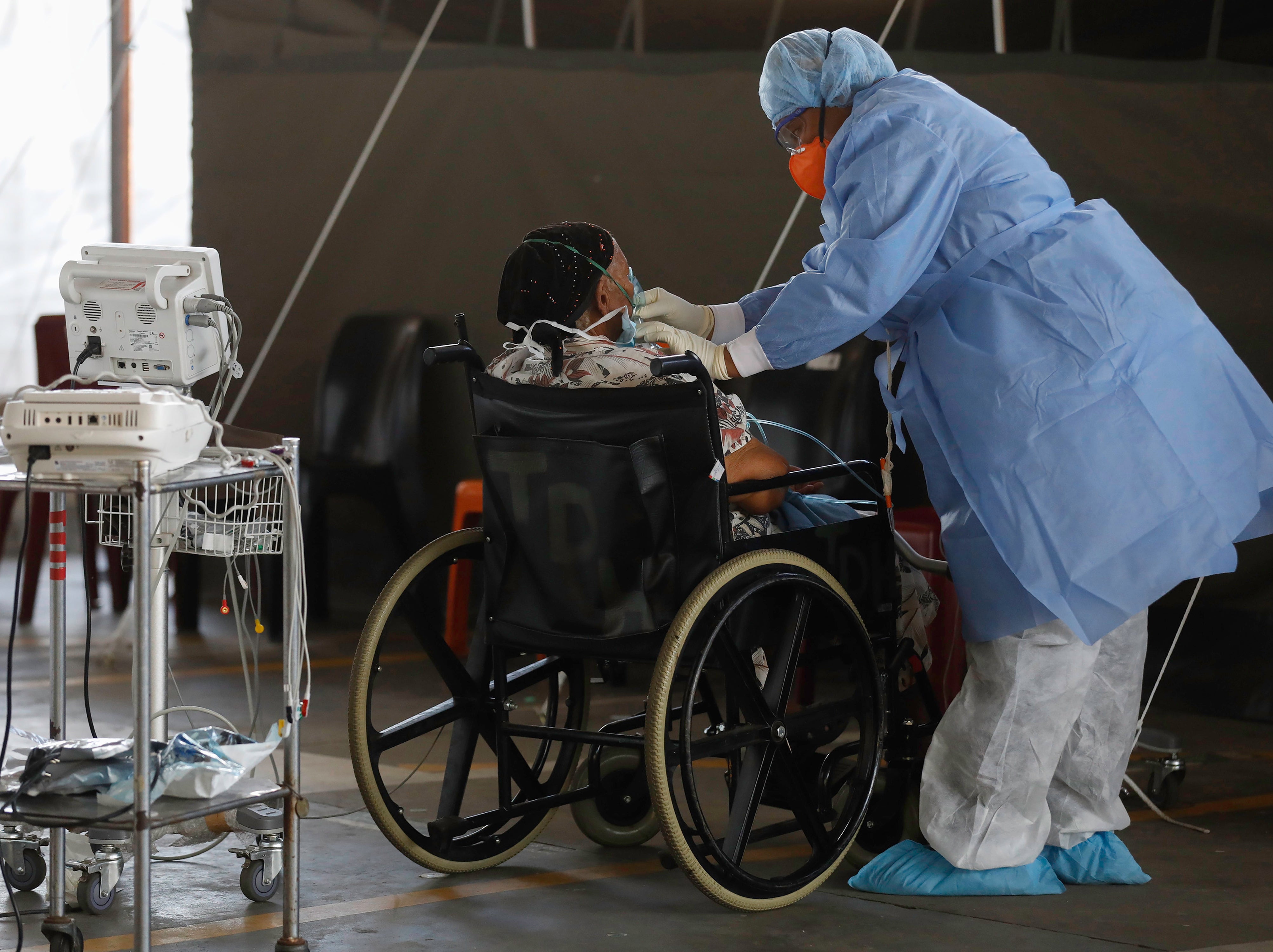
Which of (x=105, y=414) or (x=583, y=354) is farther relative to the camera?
(x=583, y=354)

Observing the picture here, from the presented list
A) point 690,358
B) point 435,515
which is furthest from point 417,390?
point 690,358

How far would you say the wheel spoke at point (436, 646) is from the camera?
2477mm

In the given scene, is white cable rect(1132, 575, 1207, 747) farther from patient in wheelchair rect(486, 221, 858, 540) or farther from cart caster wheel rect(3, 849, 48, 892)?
cart caster wheel rect(3, 849, 48, 892)

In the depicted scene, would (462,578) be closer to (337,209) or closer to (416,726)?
(337,209)

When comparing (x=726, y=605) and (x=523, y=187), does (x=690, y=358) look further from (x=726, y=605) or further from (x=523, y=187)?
(x=523, y=187)

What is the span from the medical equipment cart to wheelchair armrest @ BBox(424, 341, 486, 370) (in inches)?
11.4

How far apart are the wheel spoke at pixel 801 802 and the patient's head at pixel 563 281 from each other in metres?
0.70

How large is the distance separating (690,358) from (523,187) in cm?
278

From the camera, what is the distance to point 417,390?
503 centimetres

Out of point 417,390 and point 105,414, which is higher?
point 105,414

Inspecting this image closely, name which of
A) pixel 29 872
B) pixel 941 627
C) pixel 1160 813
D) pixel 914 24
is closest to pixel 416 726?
pixel 29 872

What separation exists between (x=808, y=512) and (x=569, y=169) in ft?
7.88

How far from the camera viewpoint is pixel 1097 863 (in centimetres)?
252

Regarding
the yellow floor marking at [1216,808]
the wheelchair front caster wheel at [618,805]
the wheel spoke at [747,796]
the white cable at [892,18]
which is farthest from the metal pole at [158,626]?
the white cable at [892,18]
